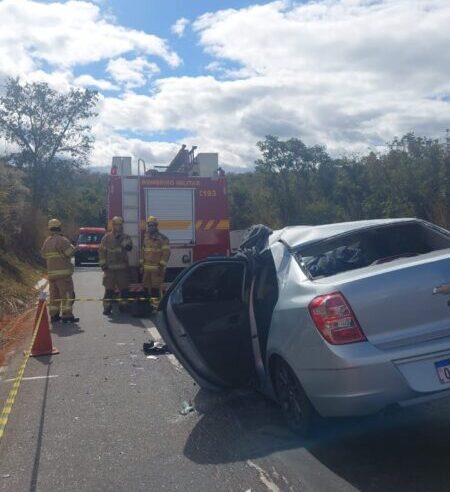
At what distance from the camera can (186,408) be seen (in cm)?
573

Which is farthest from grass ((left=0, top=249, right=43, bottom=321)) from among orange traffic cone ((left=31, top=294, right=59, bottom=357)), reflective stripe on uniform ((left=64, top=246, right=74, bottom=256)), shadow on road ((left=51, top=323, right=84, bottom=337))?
orange traffic cone ((left=31, top=294, right=59, bottom=357))

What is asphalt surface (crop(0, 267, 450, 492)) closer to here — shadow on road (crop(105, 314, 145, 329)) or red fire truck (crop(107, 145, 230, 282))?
shadow on road (crop(105, 314, 145, 329))

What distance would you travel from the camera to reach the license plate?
3951 mm

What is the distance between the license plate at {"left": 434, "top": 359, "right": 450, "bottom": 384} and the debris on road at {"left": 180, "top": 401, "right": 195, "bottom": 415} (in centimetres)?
242

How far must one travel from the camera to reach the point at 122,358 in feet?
26.2

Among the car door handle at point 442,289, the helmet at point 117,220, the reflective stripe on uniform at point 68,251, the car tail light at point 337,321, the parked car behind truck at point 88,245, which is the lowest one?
the parked car behind truck at point 88,245

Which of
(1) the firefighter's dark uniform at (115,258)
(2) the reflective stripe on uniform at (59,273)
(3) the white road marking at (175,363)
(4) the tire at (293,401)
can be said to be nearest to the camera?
(4) the tire at (293,401)

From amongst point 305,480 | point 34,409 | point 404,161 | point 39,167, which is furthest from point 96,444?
point 39,167

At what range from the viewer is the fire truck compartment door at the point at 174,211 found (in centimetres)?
1303

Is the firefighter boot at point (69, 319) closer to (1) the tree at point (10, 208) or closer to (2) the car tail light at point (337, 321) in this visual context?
(2) the car tail light at point (337, 321)

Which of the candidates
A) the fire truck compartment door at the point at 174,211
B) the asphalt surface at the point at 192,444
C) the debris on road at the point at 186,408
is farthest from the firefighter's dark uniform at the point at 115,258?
the debris on road at the point at 186,408

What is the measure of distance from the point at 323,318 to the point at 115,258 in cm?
854

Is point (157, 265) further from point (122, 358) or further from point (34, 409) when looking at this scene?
point (34, 409)

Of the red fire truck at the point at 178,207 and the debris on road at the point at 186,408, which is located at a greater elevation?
the red fire truck at the point at 178,207
